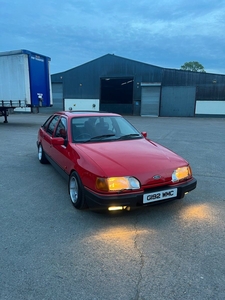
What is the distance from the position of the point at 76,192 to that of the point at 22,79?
11341 millimetres

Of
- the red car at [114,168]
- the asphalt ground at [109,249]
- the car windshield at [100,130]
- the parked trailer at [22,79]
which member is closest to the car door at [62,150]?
the red car at [114,168]

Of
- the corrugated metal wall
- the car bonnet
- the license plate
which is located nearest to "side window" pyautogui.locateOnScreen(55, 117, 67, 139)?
the car bonnet

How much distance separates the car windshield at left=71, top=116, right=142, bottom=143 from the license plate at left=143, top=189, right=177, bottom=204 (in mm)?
1446

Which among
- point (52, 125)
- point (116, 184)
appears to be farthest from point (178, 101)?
point (116, 184)

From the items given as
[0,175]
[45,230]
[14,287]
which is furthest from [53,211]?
[0,175]

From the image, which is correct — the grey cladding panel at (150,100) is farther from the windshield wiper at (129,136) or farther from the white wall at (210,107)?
the windshield wiper at (129,136)

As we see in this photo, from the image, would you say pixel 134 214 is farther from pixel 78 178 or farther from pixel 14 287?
pixel 14 287

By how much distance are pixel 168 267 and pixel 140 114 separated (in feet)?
90.8

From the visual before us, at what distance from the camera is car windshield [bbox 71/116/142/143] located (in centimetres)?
404

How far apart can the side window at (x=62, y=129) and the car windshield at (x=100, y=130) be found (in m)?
0.19

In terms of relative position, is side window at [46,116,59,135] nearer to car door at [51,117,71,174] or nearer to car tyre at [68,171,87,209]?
car door at [51,117,71,174]

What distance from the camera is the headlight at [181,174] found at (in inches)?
124

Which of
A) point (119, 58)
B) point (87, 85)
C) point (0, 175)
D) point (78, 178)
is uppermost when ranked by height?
point (119, 58)

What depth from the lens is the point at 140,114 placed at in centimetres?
2911
